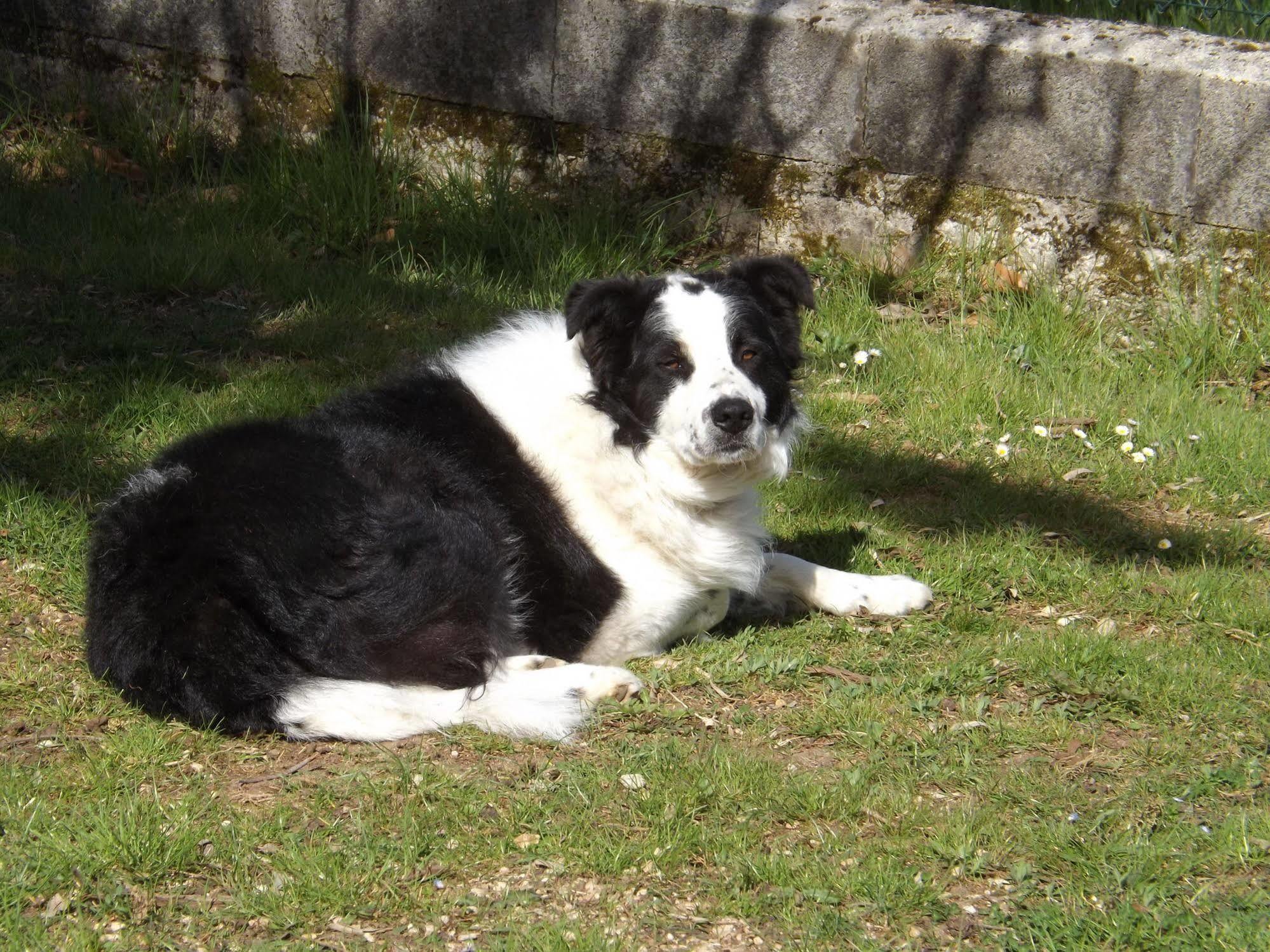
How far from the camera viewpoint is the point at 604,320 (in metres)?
3.90

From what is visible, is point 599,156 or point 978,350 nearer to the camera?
point 978,350

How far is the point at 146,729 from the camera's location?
333 centimetres

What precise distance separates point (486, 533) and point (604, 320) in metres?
0.75

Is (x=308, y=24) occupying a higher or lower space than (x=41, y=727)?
higher

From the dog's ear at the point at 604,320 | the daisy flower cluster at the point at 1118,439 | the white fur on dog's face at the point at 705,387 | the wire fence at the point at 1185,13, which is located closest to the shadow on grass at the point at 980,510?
the daisy flower cluster at the point at 1118,439

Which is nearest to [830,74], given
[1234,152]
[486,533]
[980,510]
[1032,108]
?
[1032,108]

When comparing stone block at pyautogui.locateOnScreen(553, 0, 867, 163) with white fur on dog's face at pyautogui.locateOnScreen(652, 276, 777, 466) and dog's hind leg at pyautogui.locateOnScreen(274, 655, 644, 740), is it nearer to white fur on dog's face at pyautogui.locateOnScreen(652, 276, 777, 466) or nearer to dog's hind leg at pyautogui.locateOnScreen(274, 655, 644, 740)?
white fur on dog's face at pyautogui.locateOnScreen(652, 276, 777, 466)

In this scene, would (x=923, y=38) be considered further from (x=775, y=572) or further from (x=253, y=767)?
(x=253, y=767)

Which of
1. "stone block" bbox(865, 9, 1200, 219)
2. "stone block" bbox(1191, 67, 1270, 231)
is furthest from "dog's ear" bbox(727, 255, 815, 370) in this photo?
"stone block" bbox(1191, 67, 1270, 231)

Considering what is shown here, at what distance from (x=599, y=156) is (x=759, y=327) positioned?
Answer: 2.81 m

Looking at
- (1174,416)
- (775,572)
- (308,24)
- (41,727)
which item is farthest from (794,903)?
(308,24)

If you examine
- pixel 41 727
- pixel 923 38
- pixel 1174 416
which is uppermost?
pixel 923 38

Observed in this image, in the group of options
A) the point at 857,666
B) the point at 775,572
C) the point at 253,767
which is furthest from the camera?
the point at 775,572

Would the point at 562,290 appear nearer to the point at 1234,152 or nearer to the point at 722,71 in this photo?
the point at 722,71
